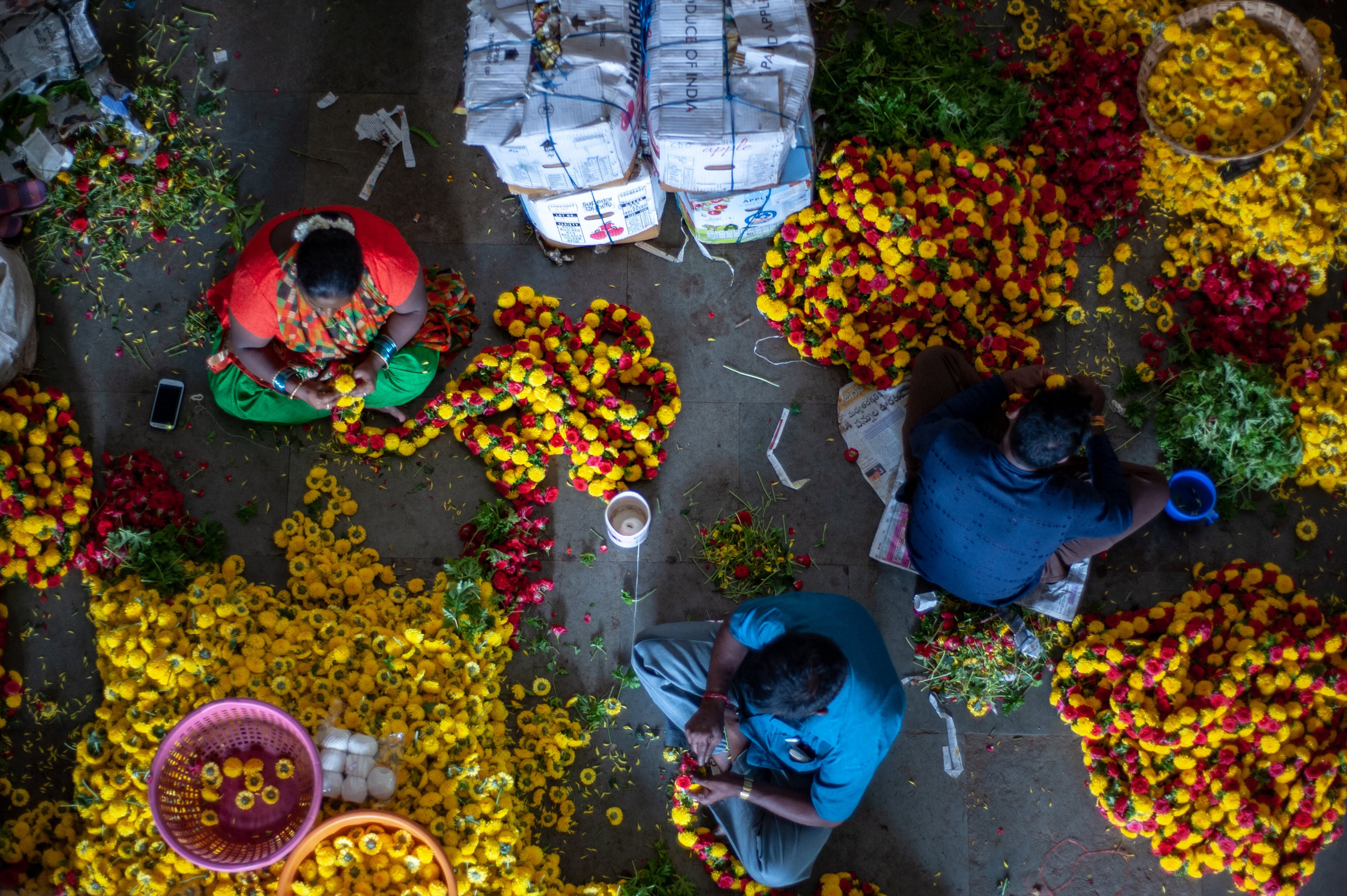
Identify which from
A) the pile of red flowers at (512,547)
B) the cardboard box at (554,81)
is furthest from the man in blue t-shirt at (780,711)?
the cardboard box at (554,81)

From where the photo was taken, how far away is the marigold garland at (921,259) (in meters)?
3.76

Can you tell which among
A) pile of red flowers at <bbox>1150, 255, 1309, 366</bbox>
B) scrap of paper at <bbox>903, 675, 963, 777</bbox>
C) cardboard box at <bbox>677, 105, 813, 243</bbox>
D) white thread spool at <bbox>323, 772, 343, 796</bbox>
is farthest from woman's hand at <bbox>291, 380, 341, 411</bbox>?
pile of red flowers at <bbox>1150, 255, 1309, 366</bbox>

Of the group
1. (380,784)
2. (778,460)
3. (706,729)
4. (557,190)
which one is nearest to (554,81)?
(557,190)

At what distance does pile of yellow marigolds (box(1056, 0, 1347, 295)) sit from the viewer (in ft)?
12.9

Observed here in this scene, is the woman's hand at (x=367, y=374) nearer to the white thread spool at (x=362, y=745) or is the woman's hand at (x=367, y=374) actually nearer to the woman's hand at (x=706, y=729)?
the white thread spool at (x=362, y=745)

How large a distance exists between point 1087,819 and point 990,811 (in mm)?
438

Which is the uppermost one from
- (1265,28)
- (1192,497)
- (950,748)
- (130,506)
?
(1265,28)

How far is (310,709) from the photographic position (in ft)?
10.3

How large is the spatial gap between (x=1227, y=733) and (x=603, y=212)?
11.0 ft

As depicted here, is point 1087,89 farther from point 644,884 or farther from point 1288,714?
point 644,884

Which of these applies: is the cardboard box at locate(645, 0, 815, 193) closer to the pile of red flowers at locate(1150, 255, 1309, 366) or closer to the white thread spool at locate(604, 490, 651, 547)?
the white thread spool at locate(604, 490, 651, 547)

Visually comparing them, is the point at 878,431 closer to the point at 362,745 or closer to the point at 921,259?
the point at 921,259

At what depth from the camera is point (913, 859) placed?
370 cm

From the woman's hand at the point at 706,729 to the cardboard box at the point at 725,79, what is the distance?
2.11 meters
